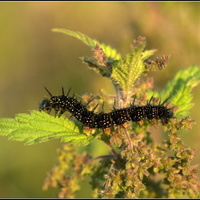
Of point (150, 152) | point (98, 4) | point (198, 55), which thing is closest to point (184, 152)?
point (150, 152)

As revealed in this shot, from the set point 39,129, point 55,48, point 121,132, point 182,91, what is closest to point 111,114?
point 121,132

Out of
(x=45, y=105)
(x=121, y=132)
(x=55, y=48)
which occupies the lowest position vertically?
(x=121, y=132)

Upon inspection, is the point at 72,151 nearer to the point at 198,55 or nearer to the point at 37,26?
the point at 198,55

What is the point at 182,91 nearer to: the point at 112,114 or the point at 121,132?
the point at 112,114

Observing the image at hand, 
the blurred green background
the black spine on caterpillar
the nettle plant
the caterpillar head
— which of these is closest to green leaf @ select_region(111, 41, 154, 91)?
the nettle plant

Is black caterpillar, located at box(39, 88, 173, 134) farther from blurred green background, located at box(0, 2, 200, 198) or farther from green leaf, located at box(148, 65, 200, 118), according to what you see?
blurred green background, located at box(0, 2, 200, 198)

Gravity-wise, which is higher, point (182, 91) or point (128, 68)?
point (182, 91)

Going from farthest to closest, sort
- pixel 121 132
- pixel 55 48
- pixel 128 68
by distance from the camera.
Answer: pixel 55 48
pixel 121 132
pixel 128 68

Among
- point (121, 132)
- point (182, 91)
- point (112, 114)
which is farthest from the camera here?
point (182, 91)
